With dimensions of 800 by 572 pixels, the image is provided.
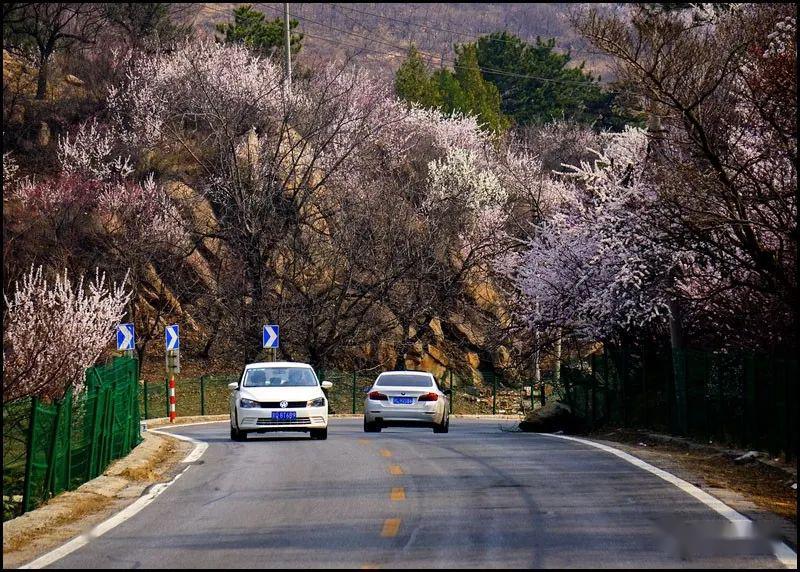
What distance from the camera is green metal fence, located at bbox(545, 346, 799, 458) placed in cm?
2047

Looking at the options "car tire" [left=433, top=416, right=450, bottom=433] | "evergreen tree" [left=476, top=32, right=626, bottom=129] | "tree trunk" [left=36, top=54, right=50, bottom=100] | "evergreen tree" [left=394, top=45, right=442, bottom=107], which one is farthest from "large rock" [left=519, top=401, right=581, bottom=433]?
"evergreen tree" [left=476, top=32, right=626, bottom=129]

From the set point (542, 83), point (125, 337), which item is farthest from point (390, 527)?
point (542, 83)

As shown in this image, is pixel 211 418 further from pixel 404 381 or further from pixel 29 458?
pixel 29 458

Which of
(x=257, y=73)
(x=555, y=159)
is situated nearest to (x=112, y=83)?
(x=257, y=73)

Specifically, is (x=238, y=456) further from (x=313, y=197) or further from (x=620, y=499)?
(x=313, y=197)

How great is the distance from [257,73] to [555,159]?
90.2 feet

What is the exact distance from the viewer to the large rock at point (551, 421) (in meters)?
36.4

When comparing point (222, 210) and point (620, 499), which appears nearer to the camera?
point (620, 499)

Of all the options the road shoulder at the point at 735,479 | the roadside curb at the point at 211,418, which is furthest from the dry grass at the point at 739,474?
the roadside curb at the point at 211,418

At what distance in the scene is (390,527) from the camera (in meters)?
13.1

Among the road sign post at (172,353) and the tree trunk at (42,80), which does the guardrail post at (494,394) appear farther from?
the tree trunk at (42,80)

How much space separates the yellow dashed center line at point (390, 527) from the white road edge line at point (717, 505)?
10.5ft

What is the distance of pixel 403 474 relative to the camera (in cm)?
1886

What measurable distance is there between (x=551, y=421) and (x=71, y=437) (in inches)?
778
